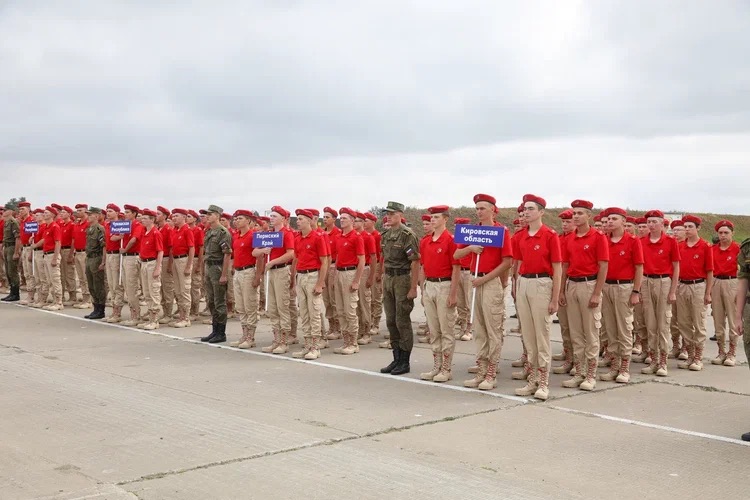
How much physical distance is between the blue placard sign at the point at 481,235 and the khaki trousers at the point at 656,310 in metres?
2.86

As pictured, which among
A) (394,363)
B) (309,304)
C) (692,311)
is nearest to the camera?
(394,363)

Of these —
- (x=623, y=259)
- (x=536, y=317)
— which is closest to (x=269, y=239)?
(x=536, y=317)

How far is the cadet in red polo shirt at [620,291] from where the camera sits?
1005 centimetres

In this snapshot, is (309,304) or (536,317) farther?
(309,304)

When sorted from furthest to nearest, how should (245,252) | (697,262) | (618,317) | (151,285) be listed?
(151,285) → (245,252) → (697,262) → (618,317)

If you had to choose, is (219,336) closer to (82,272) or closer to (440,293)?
(440,293)

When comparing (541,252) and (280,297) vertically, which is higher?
(541,252)

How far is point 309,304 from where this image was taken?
11578 mm

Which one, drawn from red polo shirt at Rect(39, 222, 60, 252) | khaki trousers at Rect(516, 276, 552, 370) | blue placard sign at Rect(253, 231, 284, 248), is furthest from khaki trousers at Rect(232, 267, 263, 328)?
red polo shirt at Rect(39, 222, 60, 252)

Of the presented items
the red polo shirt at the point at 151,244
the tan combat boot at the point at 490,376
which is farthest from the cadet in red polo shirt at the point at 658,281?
the red polo shirt at the point at 151,244

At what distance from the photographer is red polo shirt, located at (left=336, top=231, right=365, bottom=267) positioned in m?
12.9

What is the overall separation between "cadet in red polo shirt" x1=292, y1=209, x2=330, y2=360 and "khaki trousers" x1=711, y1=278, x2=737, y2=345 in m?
5.98

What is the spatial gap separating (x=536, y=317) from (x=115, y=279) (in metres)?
9.69

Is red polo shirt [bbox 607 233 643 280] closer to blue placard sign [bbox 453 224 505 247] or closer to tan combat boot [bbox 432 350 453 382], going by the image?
blue placard sign [bbox 453 224 505 247]
